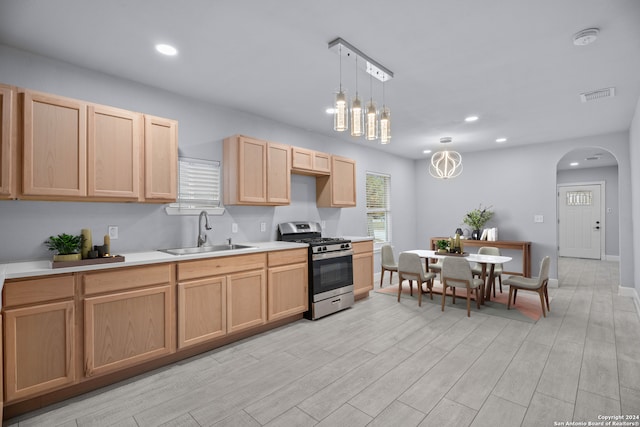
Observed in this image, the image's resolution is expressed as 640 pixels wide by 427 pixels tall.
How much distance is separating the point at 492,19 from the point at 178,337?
3474 mm

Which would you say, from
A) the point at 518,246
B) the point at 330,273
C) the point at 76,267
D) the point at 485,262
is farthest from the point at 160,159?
the point at 518,246

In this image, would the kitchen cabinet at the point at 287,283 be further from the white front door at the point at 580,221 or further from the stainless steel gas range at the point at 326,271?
the white front door at the point at 580,221

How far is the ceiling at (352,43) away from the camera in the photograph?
210 centimetres

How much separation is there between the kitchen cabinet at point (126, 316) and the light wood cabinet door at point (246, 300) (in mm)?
568

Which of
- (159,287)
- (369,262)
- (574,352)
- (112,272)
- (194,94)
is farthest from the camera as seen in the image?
(369,262)

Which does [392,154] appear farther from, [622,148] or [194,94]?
[194,94]

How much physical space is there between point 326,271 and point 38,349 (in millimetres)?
2777

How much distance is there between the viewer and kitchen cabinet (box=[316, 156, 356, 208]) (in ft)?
16.0

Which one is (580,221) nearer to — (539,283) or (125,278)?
(539,283)

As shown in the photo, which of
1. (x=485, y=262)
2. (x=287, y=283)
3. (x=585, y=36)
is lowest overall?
(x=287, y=283)

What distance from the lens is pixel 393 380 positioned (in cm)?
248

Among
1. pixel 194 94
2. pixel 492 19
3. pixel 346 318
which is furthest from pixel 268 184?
pixel 492 19

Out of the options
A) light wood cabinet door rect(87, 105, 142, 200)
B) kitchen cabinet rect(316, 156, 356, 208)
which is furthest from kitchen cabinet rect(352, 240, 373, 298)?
light wood cabinet door rect(87, 105, 142, 200)

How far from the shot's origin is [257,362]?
280cm
